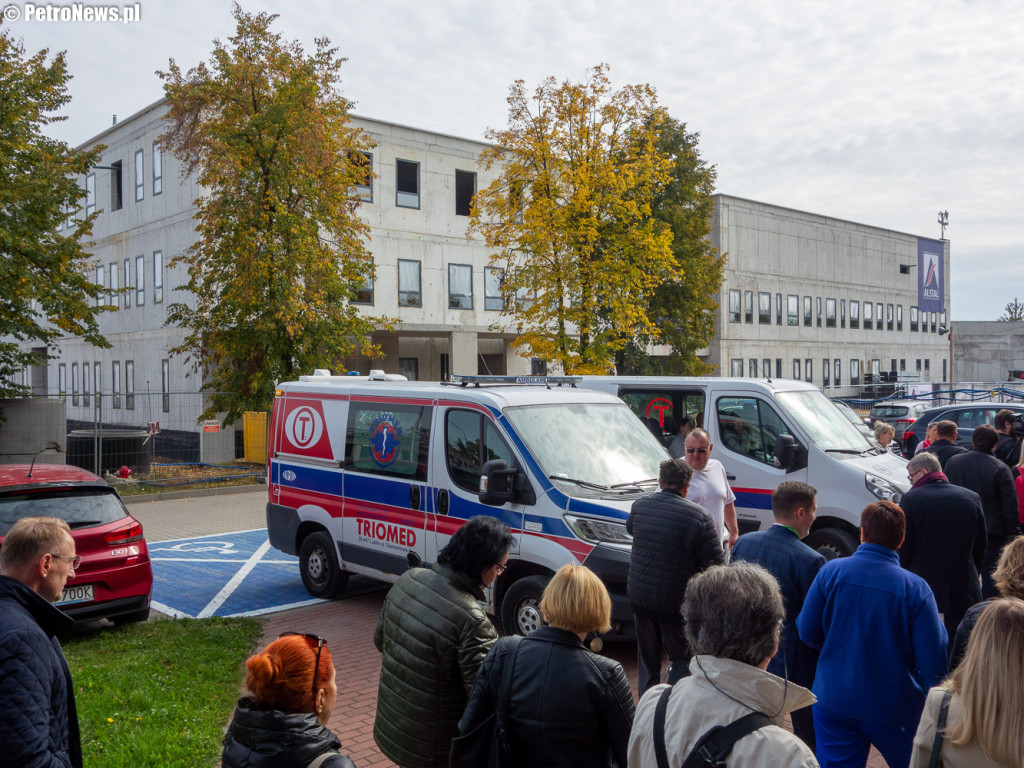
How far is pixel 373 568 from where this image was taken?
8.86 meters

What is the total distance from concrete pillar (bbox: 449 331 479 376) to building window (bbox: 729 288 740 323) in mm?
18733

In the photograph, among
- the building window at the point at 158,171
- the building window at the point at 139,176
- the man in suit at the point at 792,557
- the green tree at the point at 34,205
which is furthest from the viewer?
the building window at the point at 139,176

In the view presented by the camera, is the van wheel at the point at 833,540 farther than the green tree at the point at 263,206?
No

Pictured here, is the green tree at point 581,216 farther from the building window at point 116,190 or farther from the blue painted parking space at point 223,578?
the building window at point 116,190

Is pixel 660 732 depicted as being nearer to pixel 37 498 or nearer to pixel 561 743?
pixel 561 743

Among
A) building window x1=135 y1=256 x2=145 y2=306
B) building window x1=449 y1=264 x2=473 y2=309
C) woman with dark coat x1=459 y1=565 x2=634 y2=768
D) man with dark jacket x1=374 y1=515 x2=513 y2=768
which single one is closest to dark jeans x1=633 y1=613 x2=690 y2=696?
man with dark jacket x1=374 y1=515 x2=513 y2=768

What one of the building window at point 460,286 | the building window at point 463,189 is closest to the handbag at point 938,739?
the building window at point 460,286

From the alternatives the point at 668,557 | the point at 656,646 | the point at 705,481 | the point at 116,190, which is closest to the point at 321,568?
the point at 705,481

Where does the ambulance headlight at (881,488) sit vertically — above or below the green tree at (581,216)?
below

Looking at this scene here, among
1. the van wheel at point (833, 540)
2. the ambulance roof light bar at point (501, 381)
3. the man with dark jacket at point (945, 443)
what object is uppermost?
the ambulance roof light bar at point (501, 381)

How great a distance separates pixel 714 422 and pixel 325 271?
13798mm

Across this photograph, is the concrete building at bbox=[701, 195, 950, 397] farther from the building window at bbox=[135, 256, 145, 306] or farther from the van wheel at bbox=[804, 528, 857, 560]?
the van wheel at bbox=[804, 528, 857, 560]

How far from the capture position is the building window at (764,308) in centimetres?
4819

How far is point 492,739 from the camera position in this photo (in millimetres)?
3105
